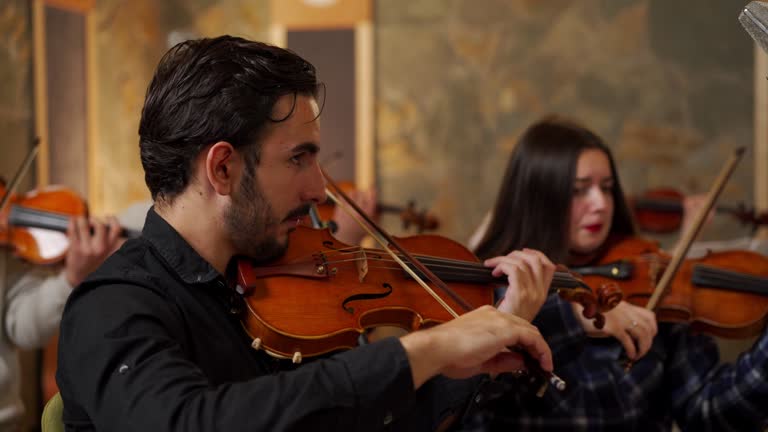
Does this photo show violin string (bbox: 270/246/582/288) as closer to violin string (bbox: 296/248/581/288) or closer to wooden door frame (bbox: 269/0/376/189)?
violin string (bbox: 296/248/581/288)

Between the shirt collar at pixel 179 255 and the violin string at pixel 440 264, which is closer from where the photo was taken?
the shirt collar at pixel 179 255

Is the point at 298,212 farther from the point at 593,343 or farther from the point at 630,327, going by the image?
the point at 593,343

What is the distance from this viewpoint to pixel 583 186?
212 centimetres

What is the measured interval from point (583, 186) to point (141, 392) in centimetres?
143

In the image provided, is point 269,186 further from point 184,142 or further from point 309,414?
point 309,414

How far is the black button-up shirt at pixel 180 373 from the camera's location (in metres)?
0.97

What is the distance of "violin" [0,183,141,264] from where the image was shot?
2.51 m

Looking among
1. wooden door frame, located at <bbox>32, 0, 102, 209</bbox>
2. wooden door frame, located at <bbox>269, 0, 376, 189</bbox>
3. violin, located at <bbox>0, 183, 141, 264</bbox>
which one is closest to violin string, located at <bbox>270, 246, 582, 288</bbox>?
violin, located at <bbox>0, 183, 141, 264</bbox>

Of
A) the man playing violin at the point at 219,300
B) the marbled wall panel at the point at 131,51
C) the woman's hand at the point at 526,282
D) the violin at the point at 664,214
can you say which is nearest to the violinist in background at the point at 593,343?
the woman's hand at the point at 526,282

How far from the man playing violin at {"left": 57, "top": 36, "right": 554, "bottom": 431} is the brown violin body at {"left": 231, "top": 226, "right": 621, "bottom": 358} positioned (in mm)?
52

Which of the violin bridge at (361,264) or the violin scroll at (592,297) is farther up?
the violin bridge at (361,264)

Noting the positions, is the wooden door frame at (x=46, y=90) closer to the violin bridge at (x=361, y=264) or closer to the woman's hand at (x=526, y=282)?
the violin bridge at (x=361, y=264)

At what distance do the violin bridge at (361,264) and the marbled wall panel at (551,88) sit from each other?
10.2 ft

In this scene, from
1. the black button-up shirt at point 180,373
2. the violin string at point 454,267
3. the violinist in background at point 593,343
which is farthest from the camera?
the violinist in background at point 593,343
